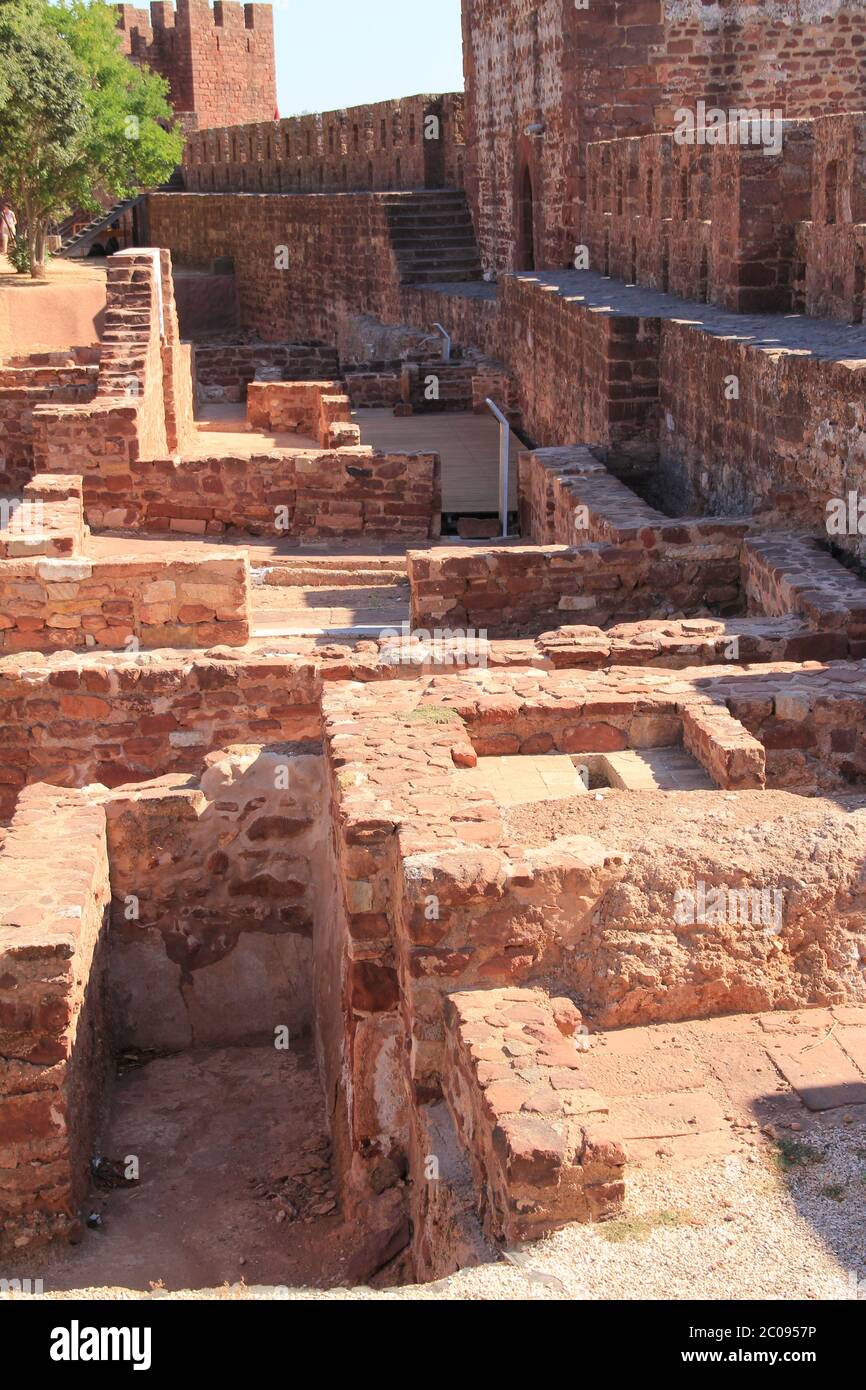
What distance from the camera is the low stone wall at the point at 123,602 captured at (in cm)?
963

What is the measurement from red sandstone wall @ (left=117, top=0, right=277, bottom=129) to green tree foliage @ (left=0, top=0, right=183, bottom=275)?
7.67 metres

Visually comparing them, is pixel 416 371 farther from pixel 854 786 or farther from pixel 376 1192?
pixel 376 1192

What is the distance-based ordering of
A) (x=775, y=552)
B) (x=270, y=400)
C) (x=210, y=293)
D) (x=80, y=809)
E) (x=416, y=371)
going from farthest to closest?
(x=210, y=293) < (x=416, y=371) < (x=270, y=400) < (x=775, y=552) < (x=80, y=809)

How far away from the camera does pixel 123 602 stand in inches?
381

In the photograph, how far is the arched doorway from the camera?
70.8ft

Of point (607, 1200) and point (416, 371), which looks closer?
point (607, 1200)

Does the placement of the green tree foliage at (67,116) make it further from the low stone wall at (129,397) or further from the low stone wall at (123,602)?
the low stone wall at (123,602)

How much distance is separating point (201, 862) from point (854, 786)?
261cm

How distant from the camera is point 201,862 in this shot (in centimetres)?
677

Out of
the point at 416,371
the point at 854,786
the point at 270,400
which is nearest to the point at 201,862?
the point at 854,786

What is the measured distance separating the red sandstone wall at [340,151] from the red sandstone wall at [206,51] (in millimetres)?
5703

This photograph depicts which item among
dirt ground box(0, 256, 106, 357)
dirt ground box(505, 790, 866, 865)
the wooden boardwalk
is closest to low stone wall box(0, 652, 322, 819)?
dirt ground box(505, 790, 866, 865)

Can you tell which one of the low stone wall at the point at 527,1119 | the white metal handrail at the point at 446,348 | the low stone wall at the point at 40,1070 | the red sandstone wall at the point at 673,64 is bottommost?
the low stone wall at the point at 40,1070

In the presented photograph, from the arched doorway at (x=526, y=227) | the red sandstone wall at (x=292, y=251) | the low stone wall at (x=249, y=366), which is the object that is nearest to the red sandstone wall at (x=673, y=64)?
the arched doorway at (x=526, y=227)
